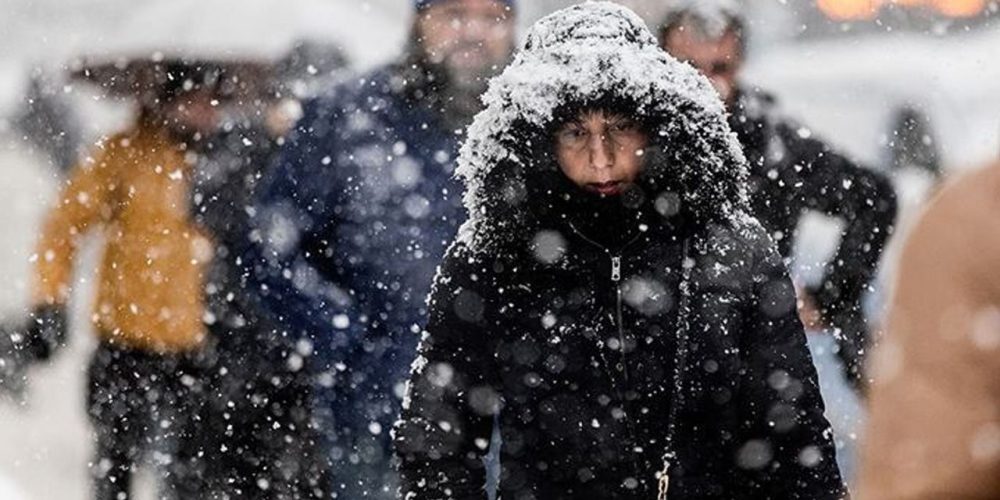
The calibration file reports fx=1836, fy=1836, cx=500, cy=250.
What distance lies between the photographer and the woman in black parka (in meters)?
3.07

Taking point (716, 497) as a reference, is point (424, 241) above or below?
above

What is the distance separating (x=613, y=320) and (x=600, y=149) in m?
0.31

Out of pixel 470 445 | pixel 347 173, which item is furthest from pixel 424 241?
pixel 470 445

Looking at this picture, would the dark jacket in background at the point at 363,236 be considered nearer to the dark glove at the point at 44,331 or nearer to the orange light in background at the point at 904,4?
the dark glove at the point at 44,331

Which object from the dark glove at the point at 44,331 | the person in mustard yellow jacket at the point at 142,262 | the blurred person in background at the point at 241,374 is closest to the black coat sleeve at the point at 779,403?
the blurred person in background at the point at 241,374

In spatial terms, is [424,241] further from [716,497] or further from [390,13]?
[390,13]

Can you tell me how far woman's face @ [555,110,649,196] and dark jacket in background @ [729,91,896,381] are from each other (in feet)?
4.73

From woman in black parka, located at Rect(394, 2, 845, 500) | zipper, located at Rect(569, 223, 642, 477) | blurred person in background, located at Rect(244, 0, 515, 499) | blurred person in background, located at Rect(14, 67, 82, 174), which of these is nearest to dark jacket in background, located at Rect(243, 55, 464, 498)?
blurred person in background, located at Rect(244, 0, 515, 499)

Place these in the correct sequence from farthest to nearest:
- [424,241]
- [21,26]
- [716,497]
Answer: [21,26] < [424,241] < [716,497]

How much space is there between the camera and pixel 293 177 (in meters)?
4.55

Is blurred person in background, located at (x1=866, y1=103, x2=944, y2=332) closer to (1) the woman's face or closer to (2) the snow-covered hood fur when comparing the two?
(2) the snow-covered hood fur

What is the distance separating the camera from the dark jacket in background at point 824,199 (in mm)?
4652

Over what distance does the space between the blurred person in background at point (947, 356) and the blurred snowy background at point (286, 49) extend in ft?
0.22

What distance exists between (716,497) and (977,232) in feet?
5.52
